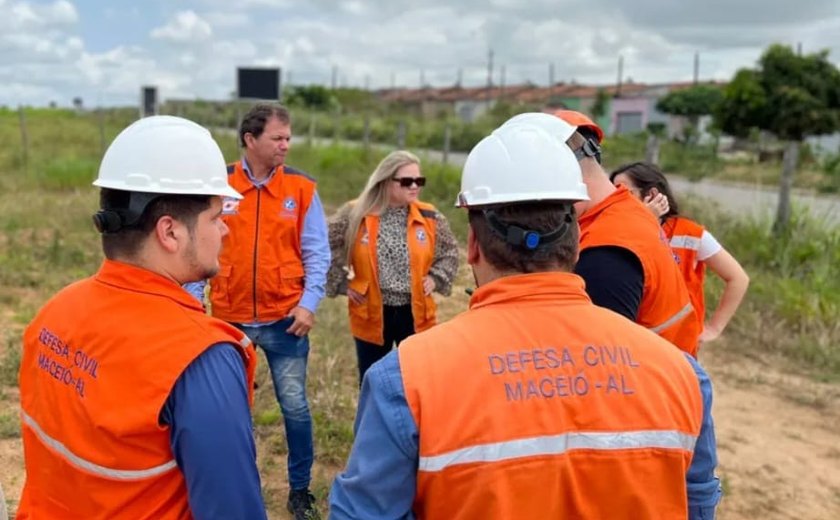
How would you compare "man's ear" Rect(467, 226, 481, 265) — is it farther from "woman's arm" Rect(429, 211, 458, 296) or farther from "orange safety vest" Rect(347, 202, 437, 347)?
"woman's arm" Rect(429, 211, 458, 296)

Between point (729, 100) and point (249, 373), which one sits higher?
point (729, 100)

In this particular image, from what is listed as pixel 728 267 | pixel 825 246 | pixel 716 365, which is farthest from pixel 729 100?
pixel 728 267

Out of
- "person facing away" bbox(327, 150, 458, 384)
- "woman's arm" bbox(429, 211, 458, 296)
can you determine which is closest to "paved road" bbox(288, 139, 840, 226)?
"woman's arm" bbox(429, 211, 458, 296)

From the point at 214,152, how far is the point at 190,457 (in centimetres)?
73

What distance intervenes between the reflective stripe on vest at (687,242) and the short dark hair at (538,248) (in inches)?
81.9

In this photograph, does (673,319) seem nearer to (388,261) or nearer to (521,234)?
(521,234)

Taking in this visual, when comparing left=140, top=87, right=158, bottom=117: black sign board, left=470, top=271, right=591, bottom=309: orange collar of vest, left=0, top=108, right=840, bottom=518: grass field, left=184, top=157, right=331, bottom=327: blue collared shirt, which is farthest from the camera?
left=140, top=87, right=158, bottom=117: black sign board

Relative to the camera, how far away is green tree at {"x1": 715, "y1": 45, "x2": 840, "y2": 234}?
2039 centimetres

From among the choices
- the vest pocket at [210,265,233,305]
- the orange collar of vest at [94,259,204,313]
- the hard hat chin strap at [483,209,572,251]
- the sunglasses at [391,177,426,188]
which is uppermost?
the hard hat chin strap at [483,209,572,251]

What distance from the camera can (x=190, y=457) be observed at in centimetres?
151

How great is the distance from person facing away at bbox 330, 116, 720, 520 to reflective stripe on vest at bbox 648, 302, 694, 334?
0.80 m

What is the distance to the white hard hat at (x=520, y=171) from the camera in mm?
1546

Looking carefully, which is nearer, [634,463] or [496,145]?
[634,463]

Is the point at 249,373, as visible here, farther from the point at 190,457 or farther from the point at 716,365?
the point at 716,365
